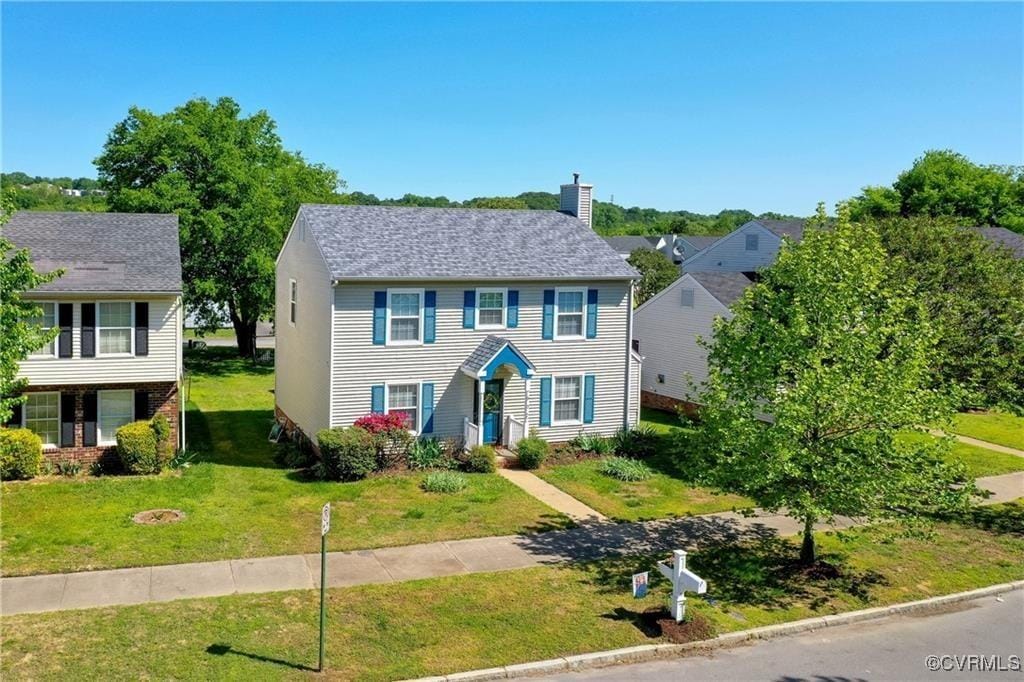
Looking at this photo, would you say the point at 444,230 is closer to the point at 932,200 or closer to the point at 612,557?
the point at 612,557

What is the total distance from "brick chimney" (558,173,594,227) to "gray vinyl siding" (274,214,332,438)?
30.6 feet

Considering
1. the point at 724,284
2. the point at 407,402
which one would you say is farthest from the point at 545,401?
the point at 724,284

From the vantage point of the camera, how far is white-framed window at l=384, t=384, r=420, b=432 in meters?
24.4

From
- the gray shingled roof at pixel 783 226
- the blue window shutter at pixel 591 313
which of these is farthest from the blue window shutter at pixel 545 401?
the gray shingled roof at pixel 783 226

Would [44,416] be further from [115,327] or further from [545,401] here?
[545,401]

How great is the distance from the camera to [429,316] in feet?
80.5

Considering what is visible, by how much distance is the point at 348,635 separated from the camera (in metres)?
13.5

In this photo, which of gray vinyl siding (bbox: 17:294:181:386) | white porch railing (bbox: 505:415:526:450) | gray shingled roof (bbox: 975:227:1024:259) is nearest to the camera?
gray vinyl siding (bbox: 17:294:181:386)

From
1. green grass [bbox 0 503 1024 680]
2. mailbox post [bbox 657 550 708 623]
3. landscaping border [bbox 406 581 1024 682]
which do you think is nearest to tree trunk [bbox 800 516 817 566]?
green grass [bbox 0 503 1024 680]

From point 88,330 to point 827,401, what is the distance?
1788 centimetres

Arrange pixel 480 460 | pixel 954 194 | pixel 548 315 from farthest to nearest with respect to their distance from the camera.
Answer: pixel 954 194
pixel 548 315
pixel 480 460

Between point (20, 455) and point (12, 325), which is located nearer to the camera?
point (12, 325)

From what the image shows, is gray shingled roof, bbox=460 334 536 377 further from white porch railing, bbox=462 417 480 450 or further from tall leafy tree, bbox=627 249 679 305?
tall leafy tree, bbox=627 249 679 305

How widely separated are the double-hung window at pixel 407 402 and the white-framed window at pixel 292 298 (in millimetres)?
5018
